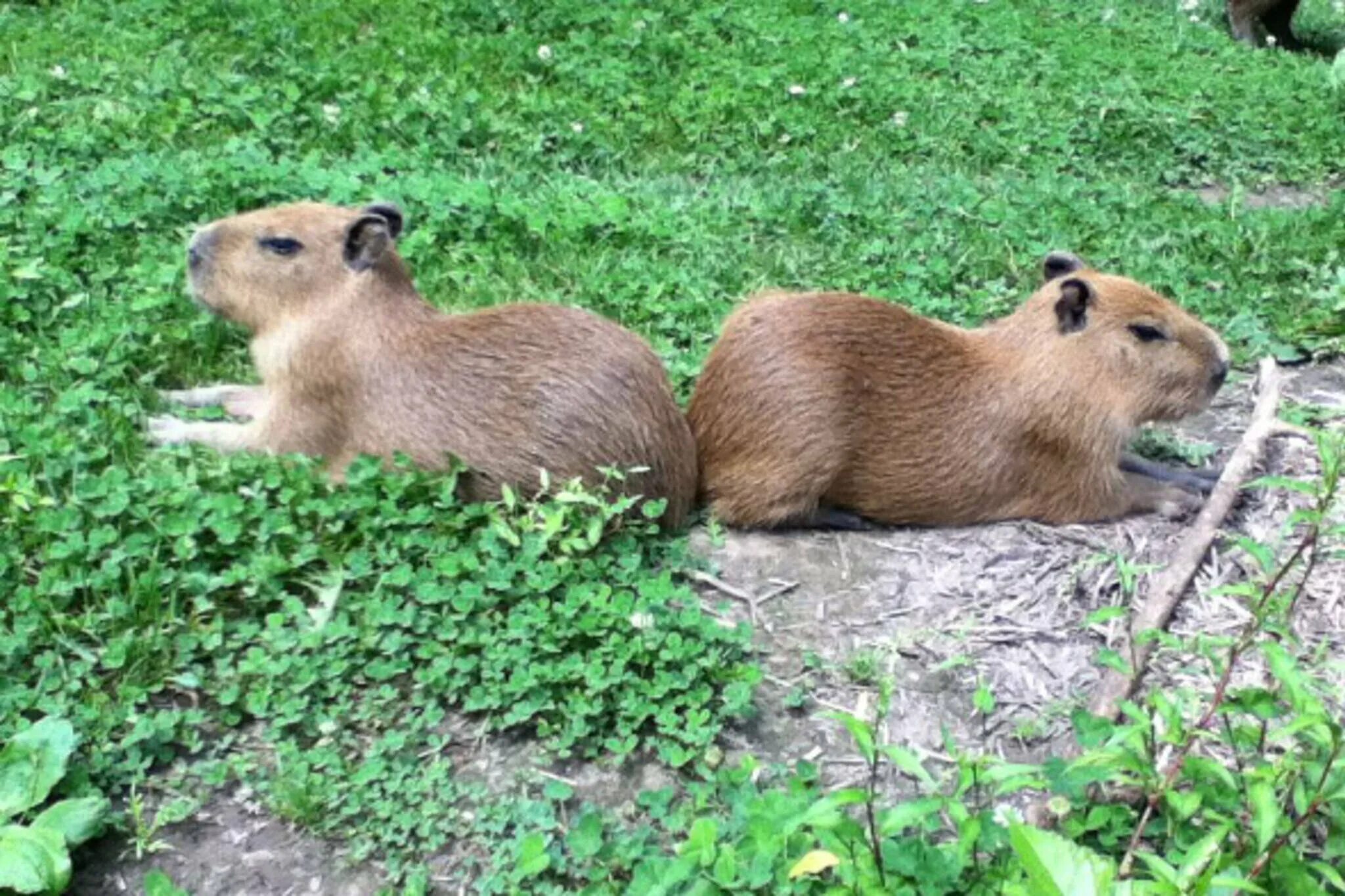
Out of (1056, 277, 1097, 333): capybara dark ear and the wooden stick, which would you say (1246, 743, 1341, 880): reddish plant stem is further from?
(1056, 277, 1097, 333): capybara dark ear

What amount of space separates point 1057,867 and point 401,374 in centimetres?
246

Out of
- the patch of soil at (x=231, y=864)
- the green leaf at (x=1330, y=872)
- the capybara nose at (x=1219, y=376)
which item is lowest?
the patch of soil at (x=231, y=864)

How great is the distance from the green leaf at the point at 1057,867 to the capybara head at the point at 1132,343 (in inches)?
95.2

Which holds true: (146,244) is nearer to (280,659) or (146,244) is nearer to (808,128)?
(280,659)

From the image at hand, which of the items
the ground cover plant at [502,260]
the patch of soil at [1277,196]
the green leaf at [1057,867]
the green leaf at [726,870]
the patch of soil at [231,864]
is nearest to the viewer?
the green leaf at [1057,867]

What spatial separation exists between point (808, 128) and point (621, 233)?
1978mm

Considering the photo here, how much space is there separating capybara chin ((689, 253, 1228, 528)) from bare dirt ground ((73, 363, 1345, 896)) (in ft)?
0.33

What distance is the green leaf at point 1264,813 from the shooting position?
6.59 feet

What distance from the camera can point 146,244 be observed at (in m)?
4.50

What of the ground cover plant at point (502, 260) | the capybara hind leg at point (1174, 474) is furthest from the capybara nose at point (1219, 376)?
the ground cover plant at point (502, 260)

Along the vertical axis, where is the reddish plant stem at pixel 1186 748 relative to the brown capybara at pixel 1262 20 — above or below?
below

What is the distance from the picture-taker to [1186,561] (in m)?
3.44

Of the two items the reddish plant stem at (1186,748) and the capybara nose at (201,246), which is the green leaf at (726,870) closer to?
the reddish plant stem at (1186,748)

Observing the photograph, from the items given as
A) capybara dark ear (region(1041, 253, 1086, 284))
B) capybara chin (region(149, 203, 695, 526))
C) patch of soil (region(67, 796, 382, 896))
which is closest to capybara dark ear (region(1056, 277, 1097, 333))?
capybara dark ear (region(1041, 253, 1086, 284))
